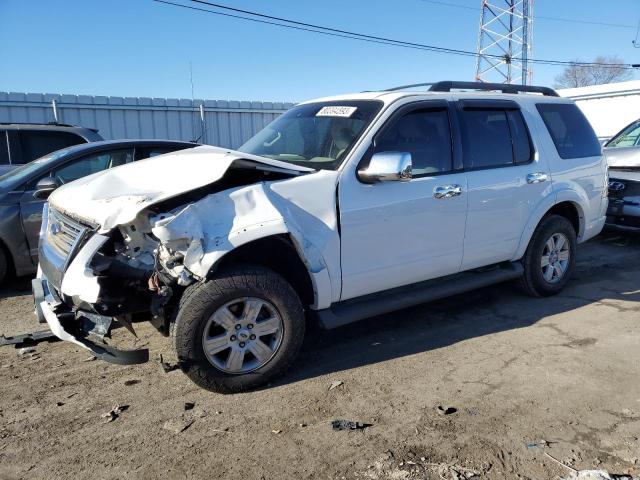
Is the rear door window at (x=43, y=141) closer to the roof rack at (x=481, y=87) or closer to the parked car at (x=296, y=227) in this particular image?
the parked car at (x=296, y=227)

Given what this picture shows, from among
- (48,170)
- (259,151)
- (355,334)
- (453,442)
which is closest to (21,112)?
(48,170)

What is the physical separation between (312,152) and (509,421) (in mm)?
2323

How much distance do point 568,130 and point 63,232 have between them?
481 centimetres

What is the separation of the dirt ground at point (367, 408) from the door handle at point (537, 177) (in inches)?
50.2

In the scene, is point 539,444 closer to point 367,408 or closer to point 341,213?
point 367,408

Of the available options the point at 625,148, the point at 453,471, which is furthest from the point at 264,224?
the point at 625,148

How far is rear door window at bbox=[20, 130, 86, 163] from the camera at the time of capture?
7480 millimetres

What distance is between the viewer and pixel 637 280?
6.01m

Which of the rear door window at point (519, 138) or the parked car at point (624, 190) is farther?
the parked car at point (624, 190)

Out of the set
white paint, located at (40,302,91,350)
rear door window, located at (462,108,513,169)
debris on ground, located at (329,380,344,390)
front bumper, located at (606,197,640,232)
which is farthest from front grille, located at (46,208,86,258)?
front bumper, located at (606,197,640,232)

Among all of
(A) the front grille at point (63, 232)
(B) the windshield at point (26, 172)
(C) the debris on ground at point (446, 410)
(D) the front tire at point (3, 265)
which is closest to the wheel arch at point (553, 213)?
(C) the debris on ground at point (446, 410)

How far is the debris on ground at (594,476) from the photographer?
103 inches

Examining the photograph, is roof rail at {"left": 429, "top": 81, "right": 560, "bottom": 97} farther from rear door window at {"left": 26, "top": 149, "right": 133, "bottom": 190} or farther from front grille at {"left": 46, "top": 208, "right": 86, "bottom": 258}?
rear door window at {"left": 26, "top": 149, "right": 133, "bottom": 190}

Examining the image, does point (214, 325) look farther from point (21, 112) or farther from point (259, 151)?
point (21, 112)
